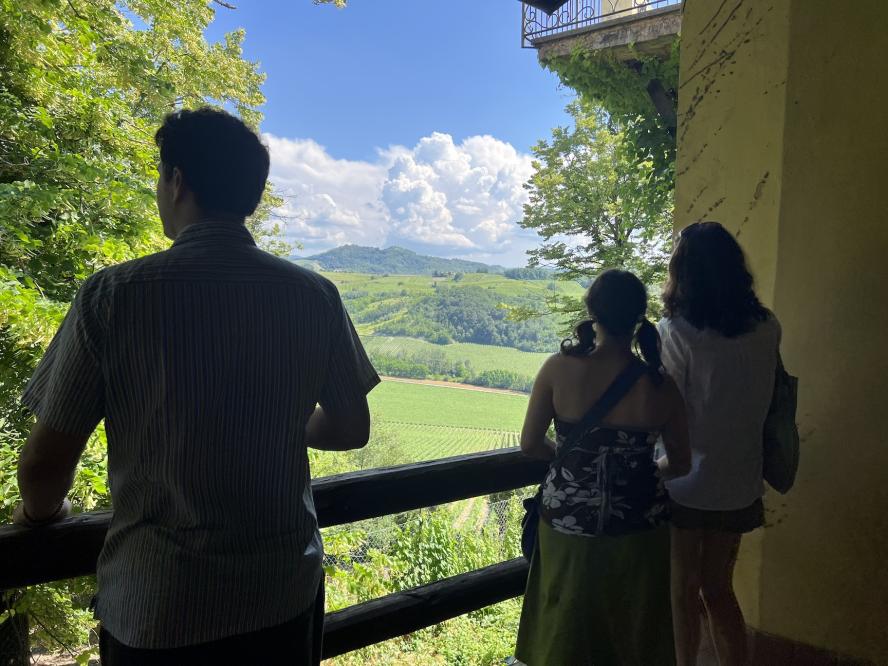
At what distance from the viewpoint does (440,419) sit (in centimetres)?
3753

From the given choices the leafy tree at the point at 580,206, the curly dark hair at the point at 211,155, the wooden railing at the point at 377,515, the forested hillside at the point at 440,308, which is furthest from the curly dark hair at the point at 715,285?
the forested hillside at the point at 440,308

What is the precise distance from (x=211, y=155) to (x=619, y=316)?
3.35 ft

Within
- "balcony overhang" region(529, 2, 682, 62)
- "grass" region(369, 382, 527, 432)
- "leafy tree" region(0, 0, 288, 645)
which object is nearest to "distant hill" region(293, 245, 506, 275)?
"grass" region(369, 382, 527, 432)

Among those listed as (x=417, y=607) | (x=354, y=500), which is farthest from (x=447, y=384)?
(x=354, y=500)

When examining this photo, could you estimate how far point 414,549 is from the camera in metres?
8.59

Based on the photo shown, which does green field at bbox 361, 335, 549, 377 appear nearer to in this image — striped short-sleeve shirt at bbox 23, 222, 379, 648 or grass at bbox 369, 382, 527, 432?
grass at bbox 369, 382, 527, 432

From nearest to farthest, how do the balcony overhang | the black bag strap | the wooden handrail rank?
the wooden handrail < the black bag strap < the balcony overhang

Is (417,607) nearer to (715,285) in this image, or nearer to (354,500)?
(354,500)

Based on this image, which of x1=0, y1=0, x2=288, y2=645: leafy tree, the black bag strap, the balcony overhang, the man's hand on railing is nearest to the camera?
the man's hand on railing

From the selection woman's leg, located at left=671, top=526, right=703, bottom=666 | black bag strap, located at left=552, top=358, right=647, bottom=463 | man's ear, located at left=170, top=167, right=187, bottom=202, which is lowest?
woman's leg, located at left=671, top=526, right=703, bottom=666

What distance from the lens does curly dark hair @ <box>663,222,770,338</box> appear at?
154 centimetres

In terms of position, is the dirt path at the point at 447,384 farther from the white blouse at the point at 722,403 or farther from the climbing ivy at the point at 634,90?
the white blouse at the point at 722,403

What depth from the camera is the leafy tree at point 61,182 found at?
11.1ft

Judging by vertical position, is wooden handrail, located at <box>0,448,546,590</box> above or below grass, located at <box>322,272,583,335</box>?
above
